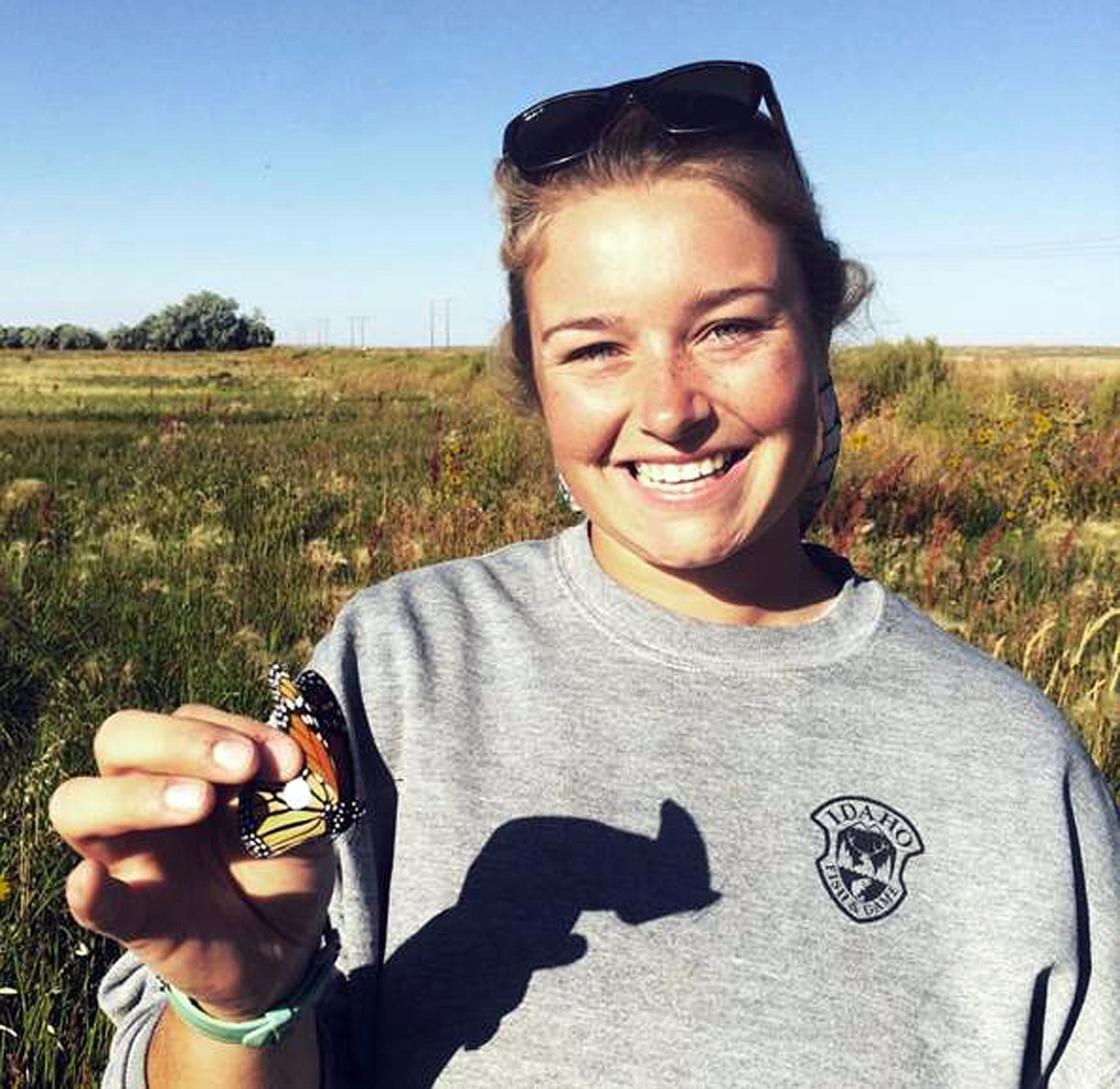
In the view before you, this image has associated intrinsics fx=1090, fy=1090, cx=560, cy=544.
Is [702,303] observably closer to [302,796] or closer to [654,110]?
[654,110]

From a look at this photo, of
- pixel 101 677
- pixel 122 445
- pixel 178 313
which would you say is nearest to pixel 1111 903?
pixel 101 677

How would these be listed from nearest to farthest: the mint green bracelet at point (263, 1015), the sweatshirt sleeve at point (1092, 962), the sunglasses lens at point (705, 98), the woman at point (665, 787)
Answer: the mint green bracelet at point (263, 1015) < the woman at point (665, 787) < the sweatshirt sleeve at point (1092, 962) < the sunglasses lens at point (705, 98)

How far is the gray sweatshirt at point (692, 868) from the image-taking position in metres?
1.30

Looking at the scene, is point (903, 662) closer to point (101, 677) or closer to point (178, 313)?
point (101, 677)

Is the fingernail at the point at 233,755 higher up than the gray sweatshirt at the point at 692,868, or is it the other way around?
the fingernail at the point at 233,755

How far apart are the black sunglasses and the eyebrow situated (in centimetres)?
25

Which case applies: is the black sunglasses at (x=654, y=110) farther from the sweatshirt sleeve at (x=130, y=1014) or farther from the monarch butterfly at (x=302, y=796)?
the sweatshirt sleeve at (x=130, y=1014)

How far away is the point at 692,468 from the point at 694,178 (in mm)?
416

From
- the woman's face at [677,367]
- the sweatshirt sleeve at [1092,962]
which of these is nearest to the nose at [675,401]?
the woman's face at [677,367]

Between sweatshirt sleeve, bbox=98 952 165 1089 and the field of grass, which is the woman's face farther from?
sweatshirt sleeve, bbox=98 952 165 1089

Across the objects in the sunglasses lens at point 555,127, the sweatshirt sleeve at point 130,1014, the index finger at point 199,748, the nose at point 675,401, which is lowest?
the sweatshirt sleeve at point 130,1014

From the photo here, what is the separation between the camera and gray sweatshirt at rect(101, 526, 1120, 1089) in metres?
1.30

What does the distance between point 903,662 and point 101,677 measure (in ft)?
9.22

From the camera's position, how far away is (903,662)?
1.61m
